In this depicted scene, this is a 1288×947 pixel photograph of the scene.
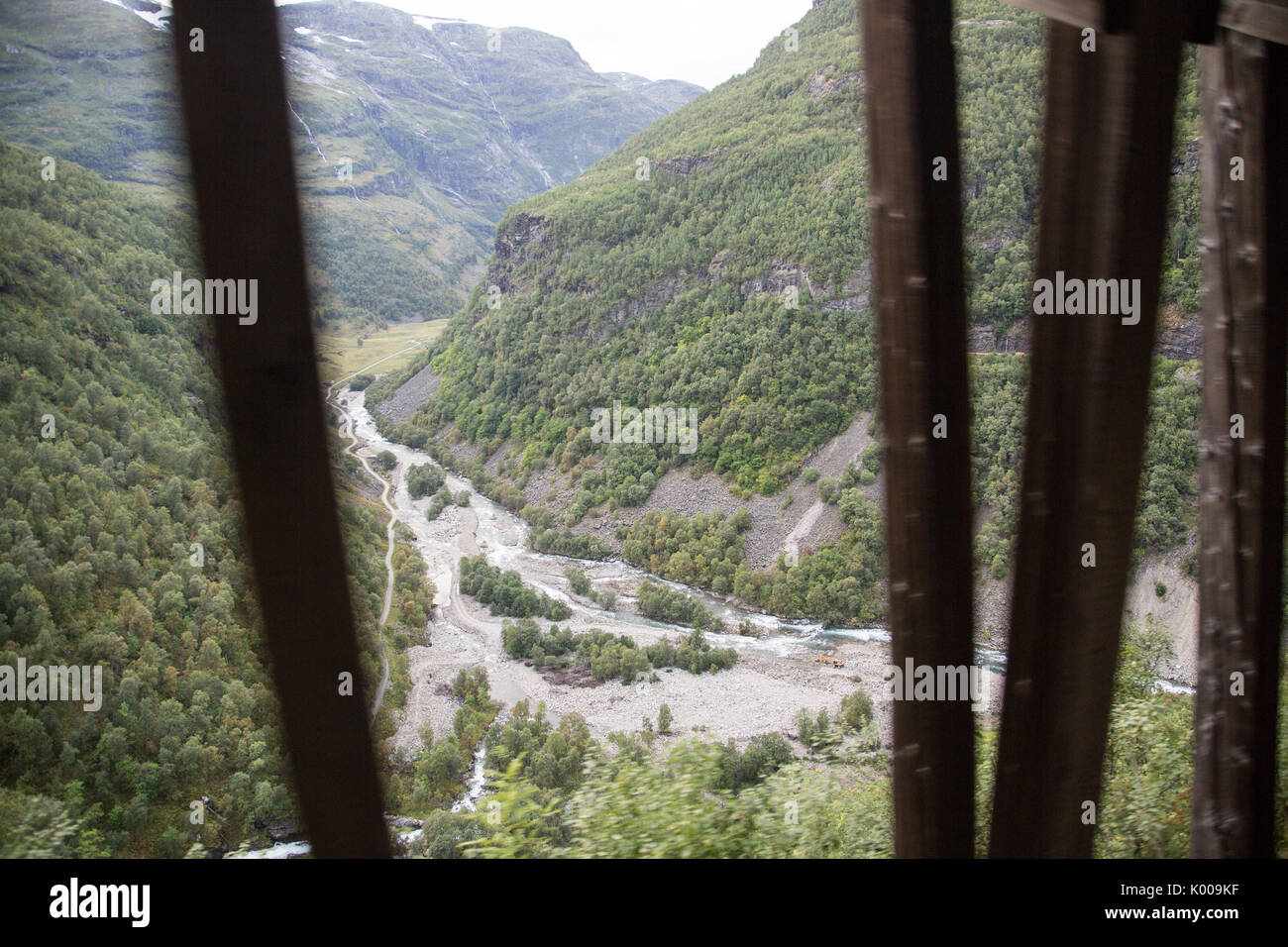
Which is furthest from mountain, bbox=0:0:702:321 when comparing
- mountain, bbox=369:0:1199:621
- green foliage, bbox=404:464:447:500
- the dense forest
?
mountain, bbox=369:0:1199:621

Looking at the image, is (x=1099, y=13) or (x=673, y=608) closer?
(x=1099, y=13)
